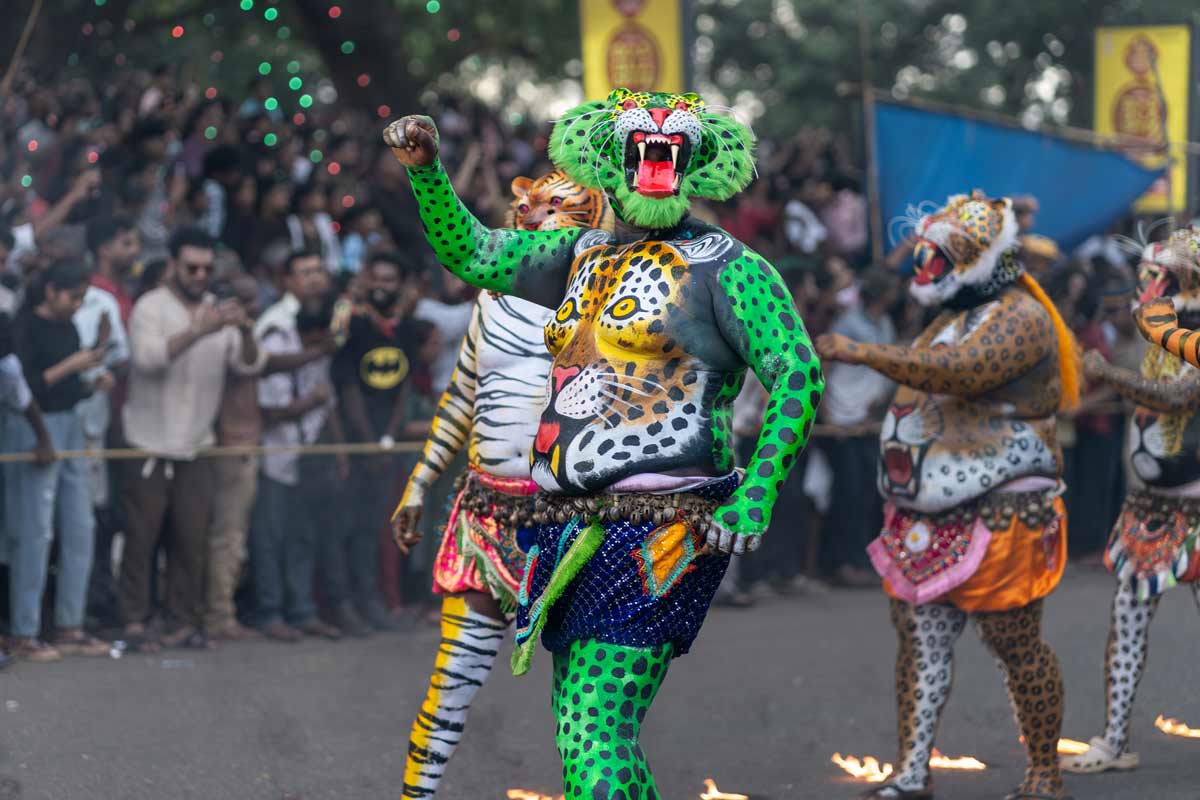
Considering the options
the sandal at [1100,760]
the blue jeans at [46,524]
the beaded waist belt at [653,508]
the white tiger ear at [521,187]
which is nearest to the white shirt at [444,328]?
the blue jeans at [46,524]

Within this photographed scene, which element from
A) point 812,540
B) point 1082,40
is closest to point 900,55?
point 1082,40

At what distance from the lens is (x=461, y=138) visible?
47.1ft

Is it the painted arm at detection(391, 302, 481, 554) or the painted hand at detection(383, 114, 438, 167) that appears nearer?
the painted hand at detection(383, 114, 438, 167)

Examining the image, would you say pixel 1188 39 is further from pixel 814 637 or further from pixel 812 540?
pixel 814 637

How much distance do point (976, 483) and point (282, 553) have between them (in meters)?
4.31

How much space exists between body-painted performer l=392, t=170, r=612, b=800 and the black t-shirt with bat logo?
372 cm

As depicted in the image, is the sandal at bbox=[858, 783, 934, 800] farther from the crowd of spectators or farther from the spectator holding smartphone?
the spectator holding smartphone

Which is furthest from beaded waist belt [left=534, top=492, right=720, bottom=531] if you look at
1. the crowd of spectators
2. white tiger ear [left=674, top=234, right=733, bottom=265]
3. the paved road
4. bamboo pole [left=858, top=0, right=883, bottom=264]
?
bamboo pole [left=858, top=0, right=883, bottom=264]

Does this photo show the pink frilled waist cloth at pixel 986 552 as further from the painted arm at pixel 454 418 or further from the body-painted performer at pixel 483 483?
the painted arm at pixel 454 418

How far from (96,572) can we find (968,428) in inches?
182

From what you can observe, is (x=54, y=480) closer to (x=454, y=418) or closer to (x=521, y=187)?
(x=454, y=418)

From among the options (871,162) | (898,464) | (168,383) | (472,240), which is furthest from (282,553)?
(472,240)

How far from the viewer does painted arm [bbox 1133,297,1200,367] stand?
516 cm

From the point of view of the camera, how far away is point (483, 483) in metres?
5.45
